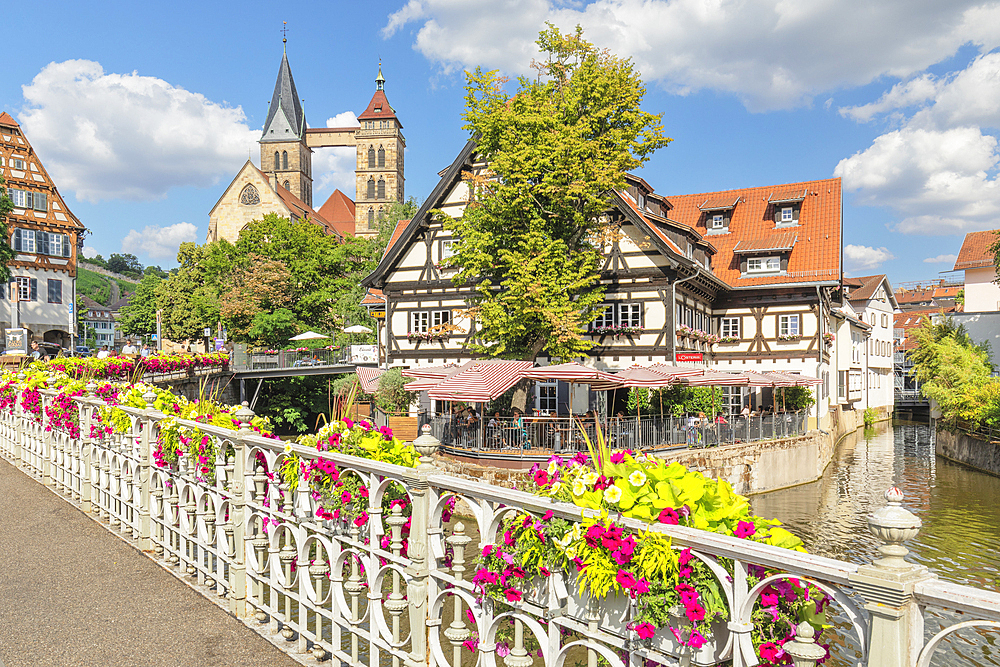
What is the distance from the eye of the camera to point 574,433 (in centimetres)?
1928

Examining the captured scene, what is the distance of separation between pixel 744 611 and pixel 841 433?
38.8 meters

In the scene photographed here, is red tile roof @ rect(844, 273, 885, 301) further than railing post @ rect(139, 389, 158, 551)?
Yes

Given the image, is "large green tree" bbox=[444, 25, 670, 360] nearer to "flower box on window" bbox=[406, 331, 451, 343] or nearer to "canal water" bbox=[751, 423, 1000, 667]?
"flower box on window" bbox=[406, 331, 451, 343]

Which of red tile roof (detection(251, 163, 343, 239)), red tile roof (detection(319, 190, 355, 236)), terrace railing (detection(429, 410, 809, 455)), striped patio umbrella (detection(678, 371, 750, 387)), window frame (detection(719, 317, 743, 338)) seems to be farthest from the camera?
red tile roof (detection(319, 190, 355, 236))

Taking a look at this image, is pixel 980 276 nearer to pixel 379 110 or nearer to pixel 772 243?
pixel 772 243

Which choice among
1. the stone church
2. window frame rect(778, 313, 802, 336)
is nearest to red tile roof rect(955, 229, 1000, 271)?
window frame rect(778, 313, 802, 336)

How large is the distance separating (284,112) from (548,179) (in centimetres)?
8450

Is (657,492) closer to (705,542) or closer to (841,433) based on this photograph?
(705,542)

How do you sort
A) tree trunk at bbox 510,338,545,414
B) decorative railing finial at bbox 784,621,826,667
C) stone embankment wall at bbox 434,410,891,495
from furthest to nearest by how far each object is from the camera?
tree trunk at bbox 510,338,545,414 < stone embankment wall at bbox 434,410,891,495 < decorative railing finial at bbox 784,621,826,667

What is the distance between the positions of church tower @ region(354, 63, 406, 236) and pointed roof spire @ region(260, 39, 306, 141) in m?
14.7

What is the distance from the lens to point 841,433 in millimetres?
37031

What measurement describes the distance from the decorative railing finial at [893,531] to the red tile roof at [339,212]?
93.4 meters

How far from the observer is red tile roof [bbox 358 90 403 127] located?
85.7 metres

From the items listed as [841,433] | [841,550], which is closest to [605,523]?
[841,550]
